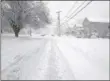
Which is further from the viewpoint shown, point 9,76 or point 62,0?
point 62,0

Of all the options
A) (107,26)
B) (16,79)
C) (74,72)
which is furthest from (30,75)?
(107,26)

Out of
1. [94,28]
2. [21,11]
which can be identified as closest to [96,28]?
[94,28]

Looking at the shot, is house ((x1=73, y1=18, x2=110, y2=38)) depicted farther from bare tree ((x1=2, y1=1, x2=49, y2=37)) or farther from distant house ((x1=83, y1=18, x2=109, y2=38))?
bare tree ((x1=2, y1=1, x2=49, y2=37))

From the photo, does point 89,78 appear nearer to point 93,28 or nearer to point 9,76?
point 9,76

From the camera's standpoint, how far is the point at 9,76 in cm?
621

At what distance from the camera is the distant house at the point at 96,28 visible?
35572 millimetres

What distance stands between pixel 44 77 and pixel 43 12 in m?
17.2

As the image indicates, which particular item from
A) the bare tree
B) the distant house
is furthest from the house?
the bare tree

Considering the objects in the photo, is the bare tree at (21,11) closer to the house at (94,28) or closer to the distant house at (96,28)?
the house at (94,28)

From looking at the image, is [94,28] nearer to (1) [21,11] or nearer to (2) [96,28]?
(2) [96,28]

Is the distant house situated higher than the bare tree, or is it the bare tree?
the bare tree

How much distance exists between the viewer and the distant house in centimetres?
3557

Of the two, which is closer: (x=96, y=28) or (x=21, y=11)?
(x=21, y=11)

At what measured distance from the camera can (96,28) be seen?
37438 mm
